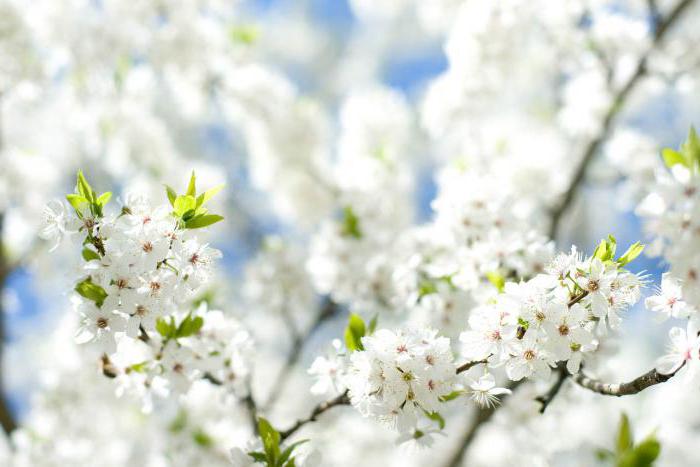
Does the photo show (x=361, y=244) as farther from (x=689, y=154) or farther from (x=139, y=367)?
(x=689, y=154)

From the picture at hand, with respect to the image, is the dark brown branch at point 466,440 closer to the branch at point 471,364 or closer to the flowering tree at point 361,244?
the flowering tree at point 361,244

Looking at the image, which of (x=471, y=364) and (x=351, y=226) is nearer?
(x=471, y=364)

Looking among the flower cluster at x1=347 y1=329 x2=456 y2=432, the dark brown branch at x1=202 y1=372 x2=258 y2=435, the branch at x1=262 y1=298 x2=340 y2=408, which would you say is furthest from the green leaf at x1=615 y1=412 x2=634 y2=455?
the branch at x1=262 y1=298 x2=340 y2=408

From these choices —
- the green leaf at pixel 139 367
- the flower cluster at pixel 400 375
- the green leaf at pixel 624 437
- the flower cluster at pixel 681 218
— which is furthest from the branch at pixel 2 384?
the flower cluster at pixel 681 218

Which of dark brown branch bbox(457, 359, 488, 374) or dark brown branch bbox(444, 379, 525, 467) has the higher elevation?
dark brown branch bbox(444, 379, 525, 467)

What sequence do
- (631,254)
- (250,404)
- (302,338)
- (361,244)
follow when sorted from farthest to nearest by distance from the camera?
(302,338), (361,244), (250,404), (631,254)

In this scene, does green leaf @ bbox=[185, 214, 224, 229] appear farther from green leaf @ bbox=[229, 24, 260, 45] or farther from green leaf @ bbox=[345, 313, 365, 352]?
green leaf @ bbox=[229, 24, 260, 45]

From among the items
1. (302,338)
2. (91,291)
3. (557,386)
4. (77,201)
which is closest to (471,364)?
(557,386)
